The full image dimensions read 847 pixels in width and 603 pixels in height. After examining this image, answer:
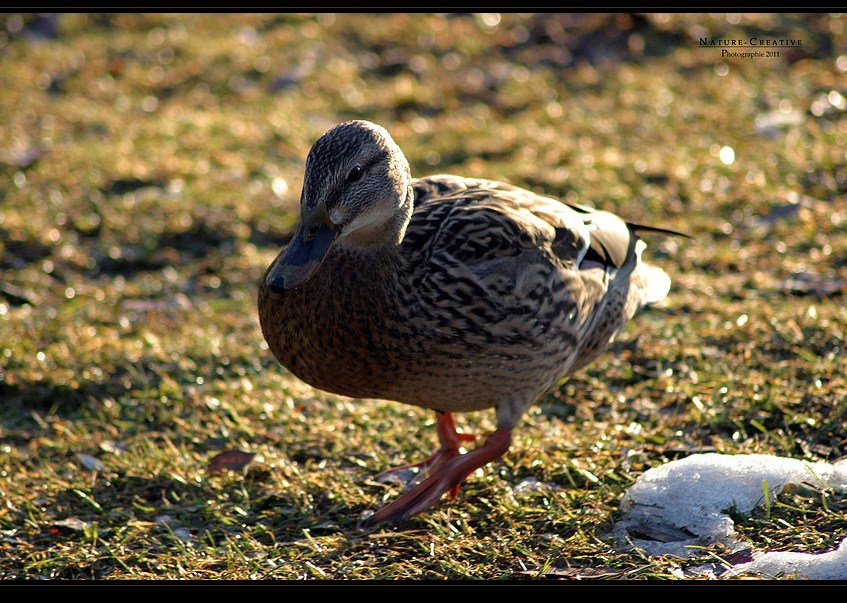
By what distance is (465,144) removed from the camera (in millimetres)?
6016

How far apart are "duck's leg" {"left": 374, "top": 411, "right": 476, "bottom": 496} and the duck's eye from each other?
3.19 feet

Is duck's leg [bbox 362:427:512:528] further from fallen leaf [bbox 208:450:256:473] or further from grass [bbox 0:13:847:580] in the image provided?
fallen leaf [bbox 208:450:256:473]

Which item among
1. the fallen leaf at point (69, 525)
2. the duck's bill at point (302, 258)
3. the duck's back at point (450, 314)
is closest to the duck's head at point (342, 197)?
the duck's bill at point (302, 258)

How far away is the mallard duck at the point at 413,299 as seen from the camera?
2.89m

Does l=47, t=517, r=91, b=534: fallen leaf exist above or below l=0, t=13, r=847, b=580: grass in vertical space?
below

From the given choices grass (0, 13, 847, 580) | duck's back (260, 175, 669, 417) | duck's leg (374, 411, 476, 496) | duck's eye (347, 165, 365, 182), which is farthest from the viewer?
duck's leg (374, 411, 476, 496)

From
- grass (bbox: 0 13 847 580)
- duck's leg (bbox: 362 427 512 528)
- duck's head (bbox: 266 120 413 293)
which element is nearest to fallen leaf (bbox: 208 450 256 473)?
grass (bbox: 0 13 847 580)

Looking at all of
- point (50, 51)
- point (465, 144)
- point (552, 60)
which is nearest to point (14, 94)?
point (50, 51)

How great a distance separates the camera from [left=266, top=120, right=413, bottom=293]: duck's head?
9.22ft

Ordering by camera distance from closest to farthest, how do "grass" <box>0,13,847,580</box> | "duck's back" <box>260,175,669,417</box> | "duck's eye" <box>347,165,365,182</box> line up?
1. "duck's eye" <box>347,165,365,182</box>
2. "duck's back" <box>260,175,669,417</box>
3. "grass" <box>0,13,847,580</box>

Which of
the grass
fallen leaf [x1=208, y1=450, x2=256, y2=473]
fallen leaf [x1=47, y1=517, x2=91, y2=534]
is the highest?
the grass

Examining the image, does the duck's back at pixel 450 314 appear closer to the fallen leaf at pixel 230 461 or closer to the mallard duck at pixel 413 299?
the mallard duck at pixel 413 299

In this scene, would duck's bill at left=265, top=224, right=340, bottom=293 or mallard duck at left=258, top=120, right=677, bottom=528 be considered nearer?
duck's bill at left=265, top=224, right=340, bottom=293

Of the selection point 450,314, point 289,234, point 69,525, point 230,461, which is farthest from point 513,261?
point 289,234
